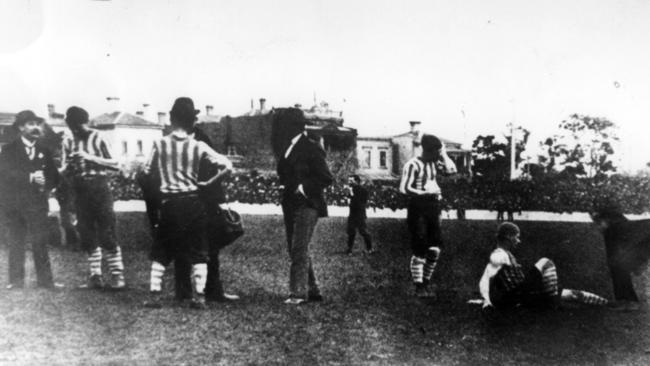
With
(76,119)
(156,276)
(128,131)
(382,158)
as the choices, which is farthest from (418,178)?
(382,158)

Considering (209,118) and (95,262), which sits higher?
(209,118)

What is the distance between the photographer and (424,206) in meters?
6.91

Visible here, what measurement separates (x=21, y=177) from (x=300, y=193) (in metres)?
2.63

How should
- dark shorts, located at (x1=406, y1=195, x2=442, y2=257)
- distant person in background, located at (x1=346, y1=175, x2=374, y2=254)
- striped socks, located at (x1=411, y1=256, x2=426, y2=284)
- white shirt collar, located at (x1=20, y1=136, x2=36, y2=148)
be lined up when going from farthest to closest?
1. distant person in background, located at (x1=346, y1=175, x2=374, y2=254)
2. dark shorts, located at (x1=406, y1=195, x2=442, y2=257)
3. striped socks, located at (x1=411, y1=256, x2=426, y2=284)
4. white shirt collar, located at (x1=20, y1=136, x2=36, y2=148)

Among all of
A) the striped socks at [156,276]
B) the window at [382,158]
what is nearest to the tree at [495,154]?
the window at [382,158]

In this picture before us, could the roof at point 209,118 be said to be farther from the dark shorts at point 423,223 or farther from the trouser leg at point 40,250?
the dark shorts at point 423,223

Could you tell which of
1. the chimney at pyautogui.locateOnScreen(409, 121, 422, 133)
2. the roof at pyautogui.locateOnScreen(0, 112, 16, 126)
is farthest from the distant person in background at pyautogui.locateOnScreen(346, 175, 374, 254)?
the roof at pyautogui.locateOnScreen(0, 112, 16, 126)

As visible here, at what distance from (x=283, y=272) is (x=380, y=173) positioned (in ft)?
16.7

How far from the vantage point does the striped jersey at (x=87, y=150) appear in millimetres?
6152

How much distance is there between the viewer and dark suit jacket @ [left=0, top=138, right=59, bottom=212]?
6.02 metres

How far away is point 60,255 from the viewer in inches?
293

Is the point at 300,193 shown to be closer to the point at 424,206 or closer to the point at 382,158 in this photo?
the point at 424,206

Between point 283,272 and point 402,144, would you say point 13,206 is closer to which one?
point 283,272

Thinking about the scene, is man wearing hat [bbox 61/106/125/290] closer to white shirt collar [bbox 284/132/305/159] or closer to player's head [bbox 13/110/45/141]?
player's head [bbox 13/110/45/141]
